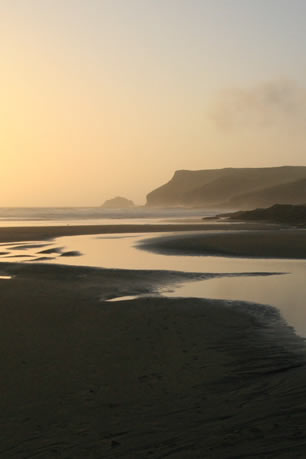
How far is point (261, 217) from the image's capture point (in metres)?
62.0

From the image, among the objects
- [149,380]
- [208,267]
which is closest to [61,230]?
[208,267]

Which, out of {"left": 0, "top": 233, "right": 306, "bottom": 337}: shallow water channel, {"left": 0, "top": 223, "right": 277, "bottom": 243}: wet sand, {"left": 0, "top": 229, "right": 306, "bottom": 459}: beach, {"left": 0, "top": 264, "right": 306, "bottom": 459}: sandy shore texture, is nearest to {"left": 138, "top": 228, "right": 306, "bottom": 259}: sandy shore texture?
{"left": 0, "top": 233, "right": 306, "bottom": 337}: shallow water channel

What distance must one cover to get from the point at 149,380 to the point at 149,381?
4cm

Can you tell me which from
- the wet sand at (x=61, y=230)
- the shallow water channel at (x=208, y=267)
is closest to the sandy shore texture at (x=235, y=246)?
the shallow water channel at (x=208, y=267)

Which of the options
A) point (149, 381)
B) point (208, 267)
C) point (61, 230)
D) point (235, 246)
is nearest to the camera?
point (149, 381)

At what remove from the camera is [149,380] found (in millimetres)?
6715

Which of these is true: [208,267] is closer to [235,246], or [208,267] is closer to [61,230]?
[235,246]

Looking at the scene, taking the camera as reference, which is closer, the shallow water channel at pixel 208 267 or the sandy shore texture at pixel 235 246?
the shallow water channel at pixel 208 267

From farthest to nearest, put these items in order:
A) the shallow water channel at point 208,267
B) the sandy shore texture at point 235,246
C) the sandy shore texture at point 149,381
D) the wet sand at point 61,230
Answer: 1. the wet sand at point 61,230
2. the sandy shore texture at point 235,246
3. the shallow water channel at point 208,267
4. the sandy shore texture at point 149,381

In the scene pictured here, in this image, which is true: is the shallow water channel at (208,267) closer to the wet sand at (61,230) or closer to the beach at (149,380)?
the beach at (149,380)

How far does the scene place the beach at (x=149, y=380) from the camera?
4926mm

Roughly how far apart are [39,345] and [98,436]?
359 cm

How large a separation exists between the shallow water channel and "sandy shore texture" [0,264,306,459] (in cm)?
124

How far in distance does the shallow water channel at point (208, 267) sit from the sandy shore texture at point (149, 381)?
124 cm
